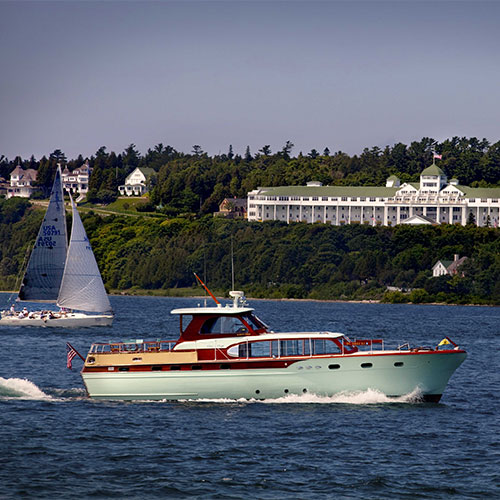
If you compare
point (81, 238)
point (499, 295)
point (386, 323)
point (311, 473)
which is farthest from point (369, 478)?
point (499, 295)

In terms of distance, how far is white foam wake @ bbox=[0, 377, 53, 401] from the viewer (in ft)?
149

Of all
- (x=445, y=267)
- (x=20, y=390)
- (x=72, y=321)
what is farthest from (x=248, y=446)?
(x=445, y=267)

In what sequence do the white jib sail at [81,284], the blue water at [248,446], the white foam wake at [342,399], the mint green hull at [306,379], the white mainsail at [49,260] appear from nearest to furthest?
the blue water at [248,446] < the mint green hull at [306,379] < the white foam wake at [342,399] < the white jib sail at [81,284] < the white mainsail at [49,260]

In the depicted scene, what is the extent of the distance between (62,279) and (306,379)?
46.3 meters

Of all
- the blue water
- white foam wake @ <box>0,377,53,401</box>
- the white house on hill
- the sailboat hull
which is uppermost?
the white house on hill

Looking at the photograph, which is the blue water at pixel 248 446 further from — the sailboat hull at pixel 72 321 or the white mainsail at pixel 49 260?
the white mainsail at pixel 49 260

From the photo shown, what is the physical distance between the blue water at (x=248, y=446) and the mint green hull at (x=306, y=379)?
1.66ft

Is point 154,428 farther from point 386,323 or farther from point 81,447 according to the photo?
point 386,323

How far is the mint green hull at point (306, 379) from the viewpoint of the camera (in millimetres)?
41094

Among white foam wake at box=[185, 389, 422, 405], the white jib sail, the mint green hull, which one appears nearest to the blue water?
white foam wake at box=[185, 389, 422, 405]

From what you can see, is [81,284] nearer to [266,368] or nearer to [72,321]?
[72,321]

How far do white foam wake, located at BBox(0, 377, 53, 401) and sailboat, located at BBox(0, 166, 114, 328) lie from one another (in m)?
34.5

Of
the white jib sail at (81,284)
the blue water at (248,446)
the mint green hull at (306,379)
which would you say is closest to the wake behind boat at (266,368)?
the mint green hull at (306,379)

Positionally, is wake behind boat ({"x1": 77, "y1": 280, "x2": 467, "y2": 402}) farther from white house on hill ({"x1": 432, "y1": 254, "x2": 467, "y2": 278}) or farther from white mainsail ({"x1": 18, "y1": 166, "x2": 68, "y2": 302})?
white house on hill ({"x1": 432, "y1": 254, "x2": 467, "y2": 278})
